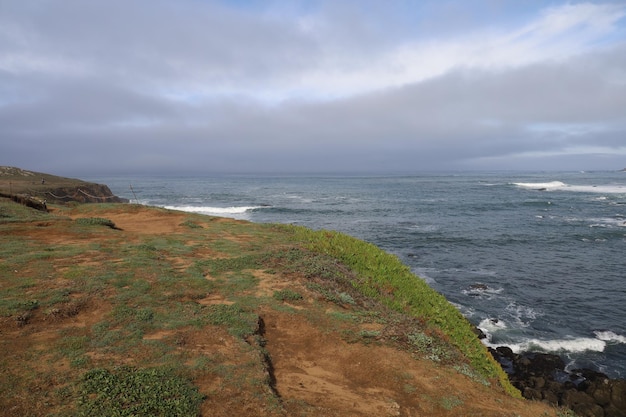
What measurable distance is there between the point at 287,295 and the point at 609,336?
48.1 ft

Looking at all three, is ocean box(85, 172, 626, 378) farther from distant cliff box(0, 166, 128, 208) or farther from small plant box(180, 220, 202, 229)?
distant cliff box(0, 166, 128, 208)

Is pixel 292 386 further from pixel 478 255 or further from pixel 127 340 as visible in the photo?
pixel 478 255

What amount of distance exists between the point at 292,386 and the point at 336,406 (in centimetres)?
93

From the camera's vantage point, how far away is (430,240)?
3234cm

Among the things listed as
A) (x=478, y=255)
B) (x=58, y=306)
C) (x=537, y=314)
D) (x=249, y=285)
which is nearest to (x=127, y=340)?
Answer: (x=58, y=306)

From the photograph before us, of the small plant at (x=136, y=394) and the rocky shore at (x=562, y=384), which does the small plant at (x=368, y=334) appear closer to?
the small plant at (x=136, y=394)

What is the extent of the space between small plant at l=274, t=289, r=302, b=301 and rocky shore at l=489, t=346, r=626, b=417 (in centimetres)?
809

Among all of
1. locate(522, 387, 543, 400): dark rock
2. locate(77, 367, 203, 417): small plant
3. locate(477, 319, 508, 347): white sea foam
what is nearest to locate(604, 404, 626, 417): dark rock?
locate(522, 387, 543, 400): dark rock

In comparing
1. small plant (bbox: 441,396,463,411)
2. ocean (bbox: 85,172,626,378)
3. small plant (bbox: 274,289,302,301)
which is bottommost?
ocean (bbox: 85,172,626,378)

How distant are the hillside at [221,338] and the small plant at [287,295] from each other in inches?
3.4

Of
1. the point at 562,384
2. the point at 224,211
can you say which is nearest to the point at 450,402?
the point at 562,384

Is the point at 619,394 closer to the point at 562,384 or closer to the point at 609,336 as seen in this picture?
the point at 562,384

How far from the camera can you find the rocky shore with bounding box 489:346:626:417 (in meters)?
11.1

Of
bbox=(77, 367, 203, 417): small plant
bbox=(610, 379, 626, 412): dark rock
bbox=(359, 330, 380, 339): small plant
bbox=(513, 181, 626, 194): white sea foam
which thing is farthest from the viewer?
bbox=(513, 181, 626, 194): white sea foam
